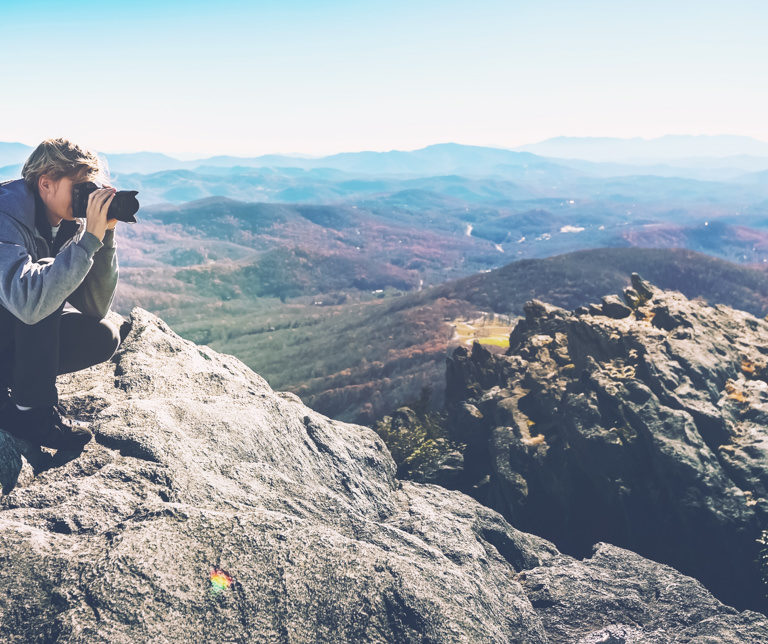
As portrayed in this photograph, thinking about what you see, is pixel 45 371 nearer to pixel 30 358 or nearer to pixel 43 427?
pixel 30 358

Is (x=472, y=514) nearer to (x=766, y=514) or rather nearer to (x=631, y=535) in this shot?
(x=631, y=535)

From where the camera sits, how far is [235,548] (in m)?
7.76

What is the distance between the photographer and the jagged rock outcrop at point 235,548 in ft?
21.7

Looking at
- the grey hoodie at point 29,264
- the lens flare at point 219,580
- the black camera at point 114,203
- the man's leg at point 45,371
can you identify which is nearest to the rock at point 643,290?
the lens flare at point 219,580

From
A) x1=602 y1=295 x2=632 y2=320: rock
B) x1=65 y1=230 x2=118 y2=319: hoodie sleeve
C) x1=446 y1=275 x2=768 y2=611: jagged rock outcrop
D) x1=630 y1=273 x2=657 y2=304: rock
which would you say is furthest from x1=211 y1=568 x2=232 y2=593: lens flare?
x1=630 y1=273 x2=657 y2=304: rock

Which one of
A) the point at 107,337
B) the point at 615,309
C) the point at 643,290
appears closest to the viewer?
the point at 107,337

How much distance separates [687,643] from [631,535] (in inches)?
356

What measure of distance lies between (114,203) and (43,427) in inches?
133

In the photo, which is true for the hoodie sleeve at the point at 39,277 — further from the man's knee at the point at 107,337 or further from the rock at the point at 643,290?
the rock at the point at 643,290

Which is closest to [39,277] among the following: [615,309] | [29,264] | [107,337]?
[29,264]

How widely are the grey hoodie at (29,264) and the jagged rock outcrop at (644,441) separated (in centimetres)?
2081

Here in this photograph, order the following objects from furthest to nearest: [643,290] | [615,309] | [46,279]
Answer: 1. [643,290]
2. [615,309]
3. [46,279]

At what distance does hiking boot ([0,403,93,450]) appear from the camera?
731 cm

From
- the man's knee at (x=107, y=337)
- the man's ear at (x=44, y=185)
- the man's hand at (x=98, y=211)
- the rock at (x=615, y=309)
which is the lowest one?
the rock at (x=615, y=309)
